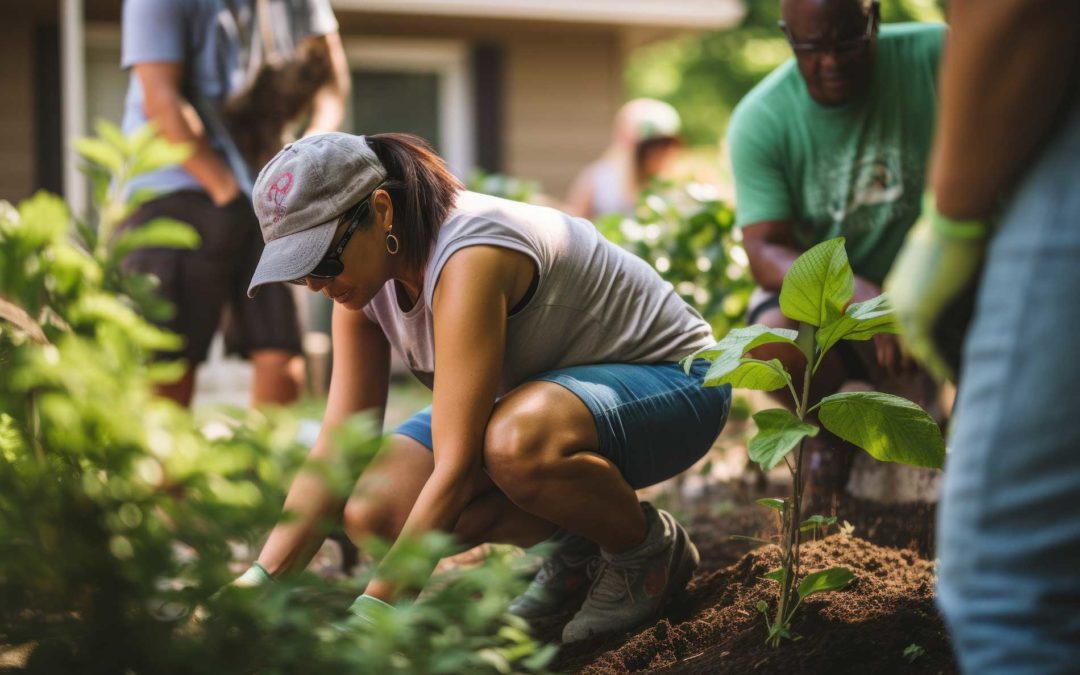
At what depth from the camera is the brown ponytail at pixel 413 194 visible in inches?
94.7

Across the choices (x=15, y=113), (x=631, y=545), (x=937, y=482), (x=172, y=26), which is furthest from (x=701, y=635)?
(x=15, y=113)

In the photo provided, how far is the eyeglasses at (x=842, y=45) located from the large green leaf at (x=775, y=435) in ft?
4.55

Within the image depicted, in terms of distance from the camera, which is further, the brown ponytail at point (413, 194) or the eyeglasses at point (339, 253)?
the brown ponytail at point (413, 194)

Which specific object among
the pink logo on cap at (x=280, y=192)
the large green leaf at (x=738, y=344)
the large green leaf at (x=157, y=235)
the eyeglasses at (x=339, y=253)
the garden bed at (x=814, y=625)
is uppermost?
the large green leaf at (x=157, y=235)

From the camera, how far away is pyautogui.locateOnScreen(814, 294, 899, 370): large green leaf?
2098 millimetres

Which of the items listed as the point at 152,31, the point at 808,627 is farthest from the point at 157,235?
the point at 152,31

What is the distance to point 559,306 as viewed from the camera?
2.61m

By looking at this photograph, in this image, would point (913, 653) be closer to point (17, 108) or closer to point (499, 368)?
point (499, 368)

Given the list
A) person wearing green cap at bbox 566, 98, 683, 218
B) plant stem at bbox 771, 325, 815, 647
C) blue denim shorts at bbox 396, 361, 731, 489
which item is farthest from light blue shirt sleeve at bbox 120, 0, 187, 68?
person wearing green cap at bbox 566, 98, 683, 218

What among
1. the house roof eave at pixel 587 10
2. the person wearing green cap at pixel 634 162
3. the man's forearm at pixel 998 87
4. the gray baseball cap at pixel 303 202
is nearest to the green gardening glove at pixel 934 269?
the man's forearm at pixel 998 87

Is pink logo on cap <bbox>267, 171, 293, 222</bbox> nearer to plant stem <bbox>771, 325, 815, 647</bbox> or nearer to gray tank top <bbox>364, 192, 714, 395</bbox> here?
gray tank top <bbox>364, 192, 714, 395</bbox>

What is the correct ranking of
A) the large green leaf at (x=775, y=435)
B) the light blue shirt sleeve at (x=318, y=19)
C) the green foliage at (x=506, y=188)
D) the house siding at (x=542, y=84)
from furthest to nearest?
the house siding at (x=542, y=84), the green foliage at (x=506, y=188), the light blue shirt sleeve at (x=318, y=19), the large green leaf at (x=775, y=435)

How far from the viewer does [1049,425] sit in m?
1.27

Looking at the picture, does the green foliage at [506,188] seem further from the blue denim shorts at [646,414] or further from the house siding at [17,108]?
the house siding at [17,108]
